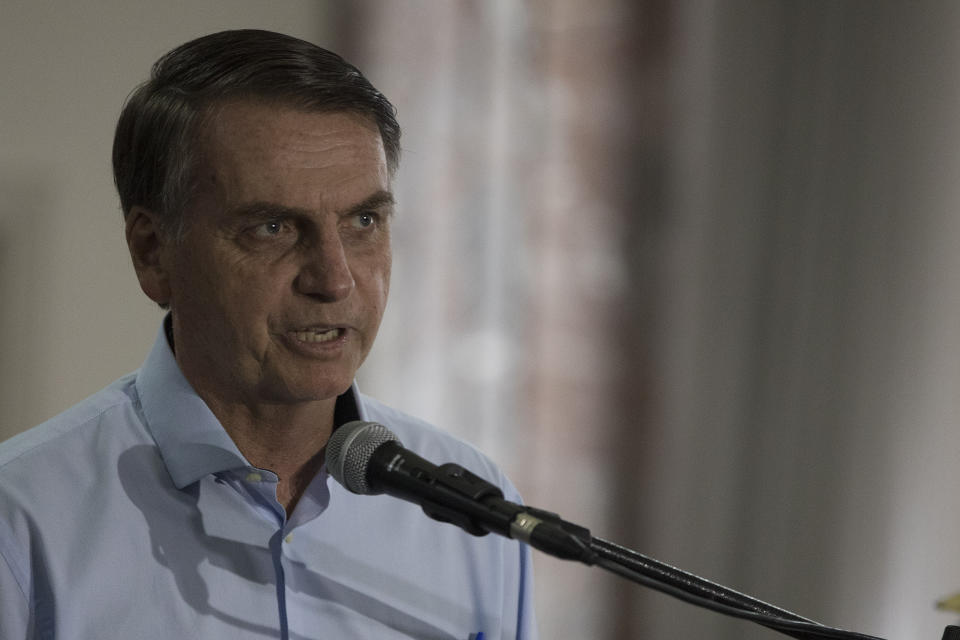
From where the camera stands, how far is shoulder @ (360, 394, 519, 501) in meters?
1.73

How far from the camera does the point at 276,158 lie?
142 centimetres

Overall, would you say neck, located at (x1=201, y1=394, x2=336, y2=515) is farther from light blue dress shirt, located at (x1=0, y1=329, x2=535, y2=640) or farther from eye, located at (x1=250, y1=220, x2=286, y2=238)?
eye, located at (x1=250, y1=220, x2=286, y2=238)

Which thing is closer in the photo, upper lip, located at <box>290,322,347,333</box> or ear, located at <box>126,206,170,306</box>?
upper lip, located at <box>290,322,347,333</box>

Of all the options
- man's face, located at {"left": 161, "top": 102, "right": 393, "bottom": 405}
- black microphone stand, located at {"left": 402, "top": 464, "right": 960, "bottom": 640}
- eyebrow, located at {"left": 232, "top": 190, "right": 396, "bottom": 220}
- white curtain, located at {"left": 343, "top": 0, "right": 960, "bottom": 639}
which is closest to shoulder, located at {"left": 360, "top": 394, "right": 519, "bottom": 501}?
man's face, located at {"left": 161, "top": 102, "right": 393, "bottom": 405}

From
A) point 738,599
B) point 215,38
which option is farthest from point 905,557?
point 215,38

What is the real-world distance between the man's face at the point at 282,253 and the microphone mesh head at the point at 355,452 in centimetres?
30

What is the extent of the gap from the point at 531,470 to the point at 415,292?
0.63 metres

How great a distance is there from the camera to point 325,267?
1388mm

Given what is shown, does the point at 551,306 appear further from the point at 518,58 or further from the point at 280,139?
the point at 280,139

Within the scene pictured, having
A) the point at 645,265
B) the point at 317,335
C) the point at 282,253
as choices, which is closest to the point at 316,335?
the point at 317,335

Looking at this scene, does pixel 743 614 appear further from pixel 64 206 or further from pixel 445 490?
pixel 64 206

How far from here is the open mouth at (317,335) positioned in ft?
4.60

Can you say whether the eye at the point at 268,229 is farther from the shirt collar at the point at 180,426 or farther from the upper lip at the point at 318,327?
the shirt collar at the point at 180,426

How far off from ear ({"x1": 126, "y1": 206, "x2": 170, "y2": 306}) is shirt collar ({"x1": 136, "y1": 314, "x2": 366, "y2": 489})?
3.2 inches
